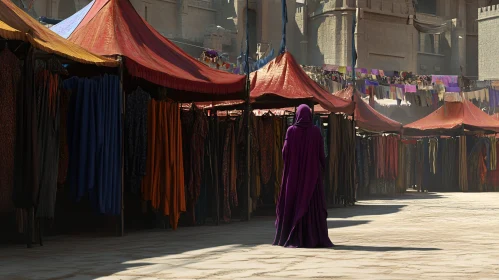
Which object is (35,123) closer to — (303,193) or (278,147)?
(303,193)

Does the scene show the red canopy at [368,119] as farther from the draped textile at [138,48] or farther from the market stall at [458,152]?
the draped textile at [138,48]

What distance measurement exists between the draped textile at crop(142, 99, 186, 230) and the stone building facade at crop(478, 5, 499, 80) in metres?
46.4

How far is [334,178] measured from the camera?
16953 mm

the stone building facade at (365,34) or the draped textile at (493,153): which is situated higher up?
the stone building facade at (365,34)

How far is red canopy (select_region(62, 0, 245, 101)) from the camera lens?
10141 millimetres

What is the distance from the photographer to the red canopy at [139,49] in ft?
33.3

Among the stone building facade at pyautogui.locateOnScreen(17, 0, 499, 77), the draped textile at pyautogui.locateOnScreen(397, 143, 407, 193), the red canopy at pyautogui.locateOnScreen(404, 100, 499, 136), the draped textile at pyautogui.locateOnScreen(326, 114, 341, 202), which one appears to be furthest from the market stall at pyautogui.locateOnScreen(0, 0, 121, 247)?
the stone building facade at pyautogui.locateOnScreen(17, 0, 499, 77)

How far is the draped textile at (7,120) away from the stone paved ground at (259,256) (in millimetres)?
621

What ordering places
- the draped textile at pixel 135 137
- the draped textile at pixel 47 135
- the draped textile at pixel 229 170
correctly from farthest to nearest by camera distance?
the draped textile at pixel 229 170, the draped textile at pixel 135 137, the draped textile at pixel 47 135

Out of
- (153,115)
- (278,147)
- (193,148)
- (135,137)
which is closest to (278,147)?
(278,147)

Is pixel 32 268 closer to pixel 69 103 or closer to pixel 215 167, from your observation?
pixel 69 103

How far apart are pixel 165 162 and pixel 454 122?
55.0ft

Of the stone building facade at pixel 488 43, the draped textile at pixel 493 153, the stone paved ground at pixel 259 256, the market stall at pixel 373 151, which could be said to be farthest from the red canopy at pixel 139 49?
the stone building facade at pixel 488 43

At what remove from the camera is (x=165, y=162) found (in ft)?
35.5
